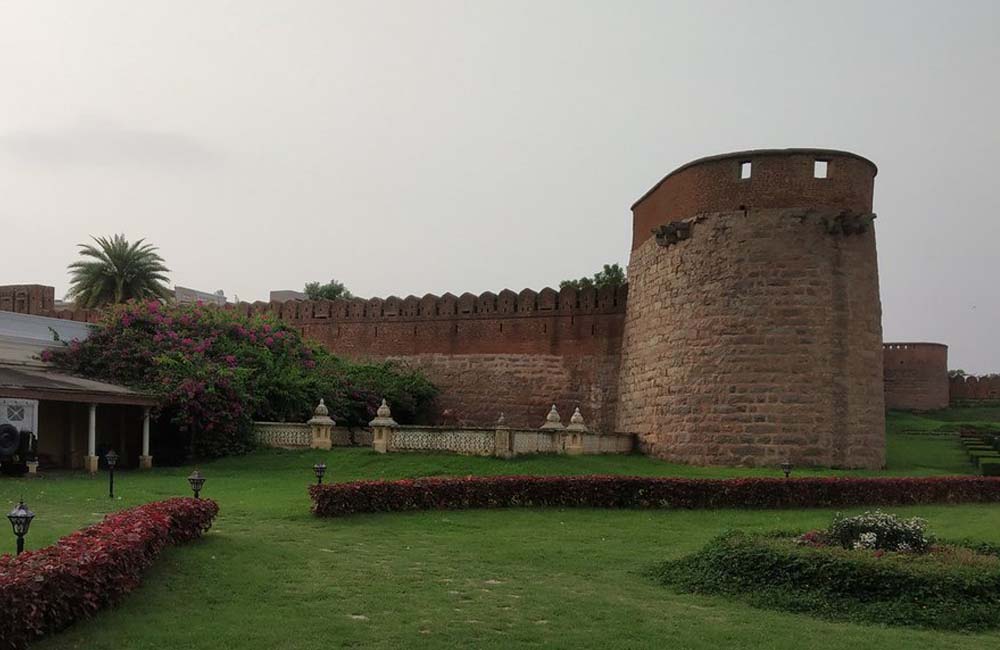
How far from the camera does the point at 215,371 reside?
22531 mm

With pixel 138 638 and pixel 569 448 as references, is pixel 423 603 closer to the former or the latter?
pixel 138 638

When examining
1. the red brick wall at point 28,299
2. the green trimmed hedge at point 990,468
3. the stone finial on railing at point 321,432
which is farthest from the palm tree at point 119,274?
the green trimmed hedge at point 990,468

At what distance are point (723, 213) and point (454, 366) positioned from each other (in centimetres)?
1148

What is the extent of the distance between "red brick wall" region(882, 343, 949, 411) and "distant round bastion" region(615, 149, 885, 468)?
75.7ft

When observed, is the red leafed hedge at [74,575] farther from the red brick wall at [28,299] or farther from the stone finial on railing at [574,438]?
the red brick wall at [28,299]

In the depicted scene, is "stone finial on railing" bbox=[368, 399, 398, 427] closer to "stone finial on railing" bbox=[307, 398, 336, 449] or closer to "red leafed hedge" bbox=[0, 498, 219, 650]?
"stone finial on railing" bbox=[307, 398, 336, 449]

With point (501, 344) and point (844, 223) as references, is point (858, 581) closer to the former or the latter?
point (844, 223)

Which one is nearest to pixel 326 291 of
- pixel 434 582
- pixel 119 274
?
pixel 119 274

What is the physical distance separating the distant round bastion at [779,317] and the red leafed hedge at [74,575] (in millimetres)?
14409

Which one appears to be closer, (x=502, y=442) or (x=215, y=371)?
(x=502, y=442)

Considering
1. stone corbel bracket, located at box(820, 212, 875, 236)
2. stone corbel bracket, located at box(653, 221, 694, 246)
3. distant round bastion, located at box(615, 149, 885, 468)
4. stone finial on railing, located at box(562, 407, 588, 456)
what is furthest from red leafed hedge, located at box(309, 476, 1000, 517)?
stone corbel bracket, located at box(653, 221, 694, 246)

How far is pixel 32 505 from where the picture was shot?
43.4ft

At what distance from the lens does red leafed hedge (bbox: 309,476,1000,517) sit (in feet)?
46.5

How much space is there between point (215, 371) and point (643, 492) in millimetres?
11862
